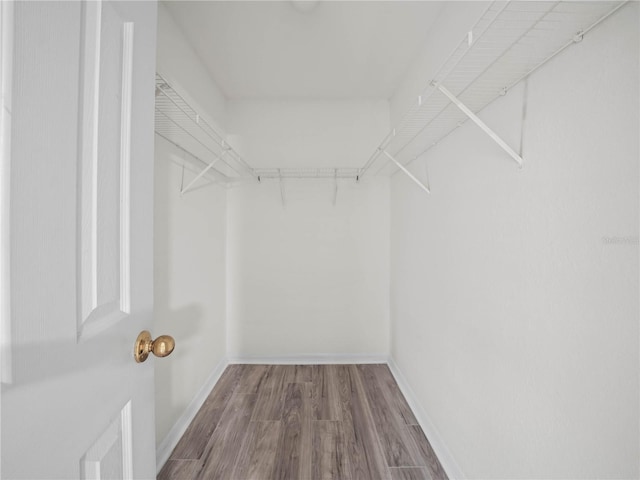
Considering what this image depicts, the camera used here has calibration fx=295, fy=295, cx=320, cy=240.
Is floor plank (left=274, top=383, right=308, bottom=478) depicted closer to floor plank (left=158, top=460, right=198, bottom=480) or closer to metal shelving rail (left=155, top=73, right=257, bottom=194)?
floor plank (left=158, top=460, right=198, bottom=480)

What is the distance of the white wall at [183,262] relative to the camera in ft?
5.35

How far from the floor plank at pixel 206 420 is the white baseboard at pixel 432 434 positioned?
1318 mm

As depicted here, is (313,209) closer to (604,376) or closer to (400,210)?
(400,210)

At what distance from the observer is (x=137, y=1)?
672 mm

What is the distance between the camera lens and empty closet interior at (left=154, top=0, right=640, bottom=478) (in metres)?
0.78

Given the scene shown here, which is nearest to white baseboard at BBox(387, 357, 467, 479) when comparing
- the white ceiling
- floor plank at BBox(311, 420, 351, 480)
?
floor plank at BBox(311, 420, 351, 480)

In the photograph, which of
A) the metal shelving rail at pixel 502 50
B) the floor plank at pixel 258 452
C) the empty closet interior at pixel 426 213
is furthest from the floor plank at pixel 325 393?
the metal shelving rail at pixel 502 50

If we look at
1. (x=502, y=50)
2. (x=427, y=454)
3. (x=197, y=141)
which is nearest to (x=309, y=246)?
(x=197, y=141)

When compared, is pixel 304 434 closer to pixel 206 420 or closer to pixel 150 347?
pixel 206 420

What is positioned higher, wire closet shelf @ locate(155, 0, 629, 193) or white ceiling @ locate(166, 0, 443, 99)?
white ceiling @ locate(166, 0, 443, 99)

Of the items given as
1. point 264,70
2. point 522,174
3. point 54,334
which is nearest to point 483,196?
point 522,174

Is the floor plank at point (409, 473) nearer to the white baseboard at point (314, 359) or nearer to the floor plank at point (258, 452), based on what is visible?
the floor plank at point (258, 452)

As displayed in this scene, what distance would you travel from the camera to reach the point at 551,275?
92 centimetres

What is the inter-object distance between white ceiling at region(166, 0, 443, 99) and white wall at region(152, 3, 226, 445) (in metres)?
0.19
